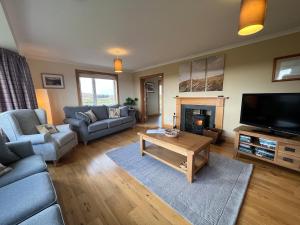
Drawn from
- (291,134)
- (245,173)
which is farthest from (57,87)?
(291,134)

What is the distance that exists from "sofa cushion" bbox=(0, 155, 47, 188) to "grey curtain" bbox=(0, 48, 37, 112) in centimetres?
198

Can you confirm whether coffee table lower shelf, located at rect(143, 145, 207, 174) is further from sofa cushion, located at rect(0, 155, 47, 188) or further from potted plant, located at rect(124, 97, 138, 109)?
potted plant, located at rect(124, 97, 138, 109)

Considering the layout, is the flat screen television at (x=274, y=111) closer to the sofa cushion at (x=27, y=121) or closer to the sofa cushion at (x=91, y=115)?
the sofa cushion at (x=91, y=115)

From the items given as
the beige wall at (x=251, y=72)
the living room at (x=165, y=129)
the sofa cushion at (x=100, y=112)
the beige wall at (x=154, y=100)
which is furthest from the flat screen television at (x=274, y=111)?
the beige wall at (x=154, y=100)

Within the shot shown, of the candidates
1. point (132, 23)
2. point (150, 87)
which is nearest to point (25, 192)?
point (132, 23)

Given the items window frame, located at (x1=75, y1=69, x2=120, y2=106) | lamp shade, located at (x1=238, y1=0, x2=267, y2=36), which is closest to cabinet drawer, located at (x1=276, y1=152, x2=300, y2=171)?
lamp shade, located at (x1=238, y1=0, x2=267, y2=36)

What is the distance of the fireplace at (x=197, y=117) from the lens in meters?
3.39

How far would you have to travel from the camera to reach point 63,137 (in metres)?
2.37

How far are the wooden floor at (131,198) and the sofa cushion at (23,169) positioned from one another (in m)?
0.50

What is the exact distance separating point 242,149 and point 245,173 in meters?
0.52

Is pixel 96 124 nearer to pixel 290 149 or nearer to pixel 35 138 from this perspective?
pixel 35 138

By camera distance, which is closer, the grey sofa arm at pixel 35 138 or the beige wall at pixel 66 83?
the grey sofa arm at pixel 35 138

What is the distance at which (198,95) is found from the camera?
11.7ft

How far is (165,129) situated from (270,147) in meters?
1.68
